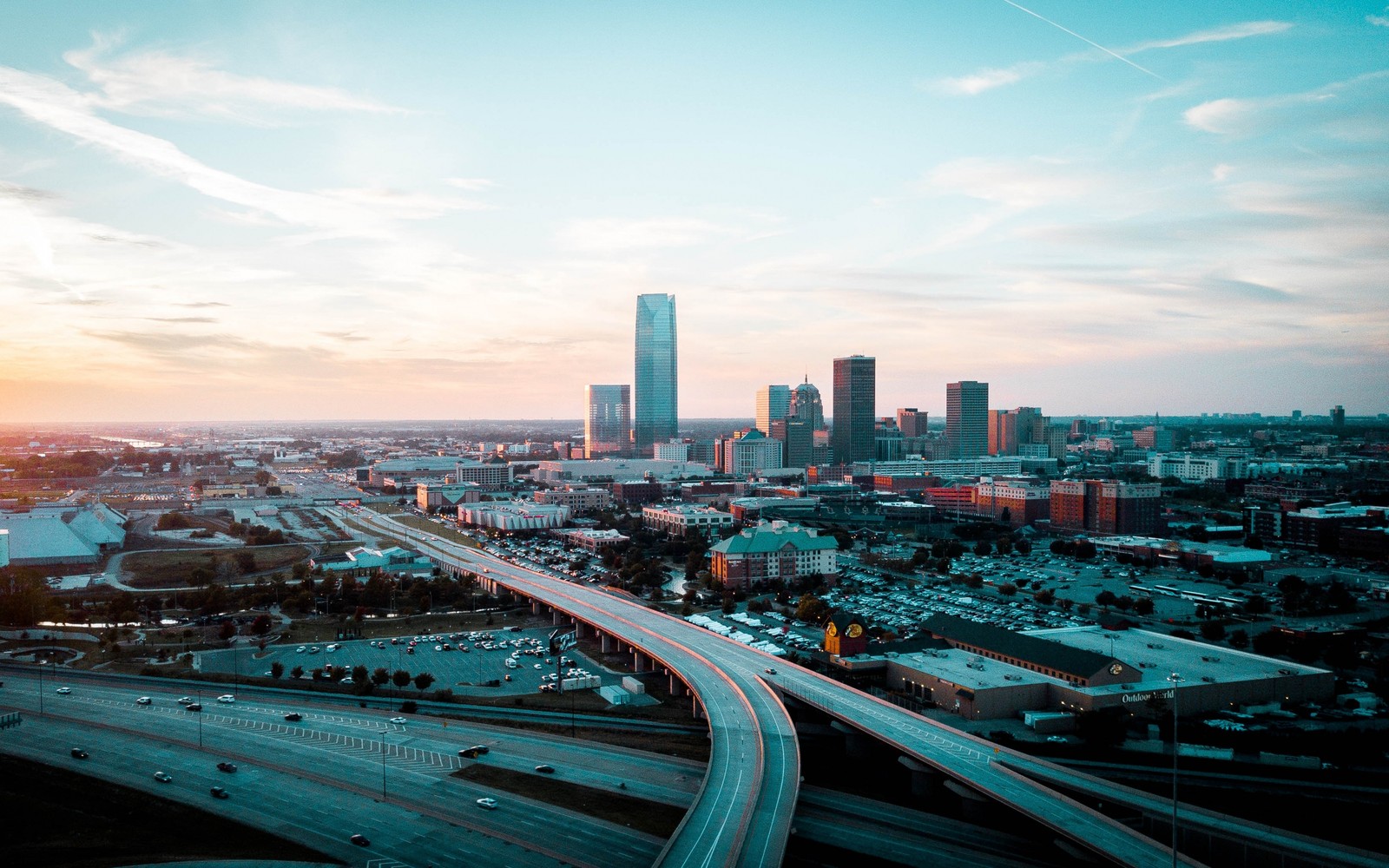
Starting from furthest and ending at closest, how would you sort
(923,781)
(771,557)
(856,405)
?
(856,405)
(771,557)
(923,781)

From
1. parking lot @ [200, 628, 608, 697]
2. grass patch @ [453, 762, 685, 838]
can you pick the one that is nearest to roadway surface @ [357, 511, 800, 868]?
grass patch @ [453, 762, 685, 838]

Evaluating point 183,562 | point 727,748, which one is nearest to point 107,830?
point 727,748

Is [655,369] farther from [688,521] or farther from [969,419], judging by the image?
[688,521]

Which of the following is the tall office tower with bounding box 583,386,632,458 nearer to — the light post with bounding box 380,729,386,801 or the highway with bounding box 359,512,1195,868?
the highway with bounding box 359,512,1195,868

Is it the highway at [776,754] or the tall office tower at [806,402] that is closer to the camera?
the highway at [776,754]

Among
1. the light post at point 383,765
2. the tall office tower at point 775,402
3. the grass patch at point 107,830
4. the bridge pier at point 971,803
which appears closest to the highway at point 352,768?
the light post at point 383,765

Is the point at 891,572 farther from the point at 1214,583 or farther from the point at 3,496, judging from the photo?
the point at 3,496

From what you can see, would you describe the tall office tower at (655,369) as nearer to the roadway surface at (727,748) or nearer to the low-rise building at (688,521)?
the low-rise building at (688,521)
